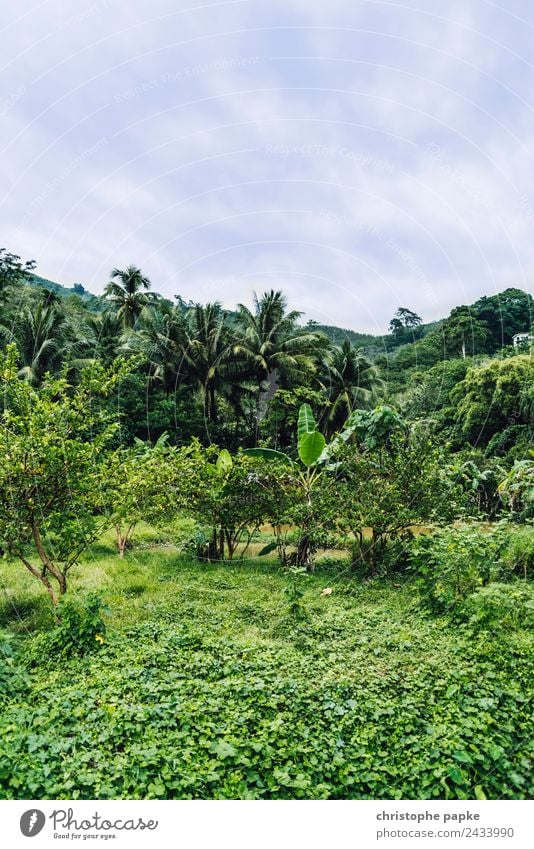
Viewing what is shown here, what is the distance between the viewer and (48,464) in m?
5.47

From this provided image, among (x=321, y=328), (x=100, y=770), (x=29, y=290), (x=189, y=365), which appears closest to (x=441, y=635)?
(x=100, y=770)

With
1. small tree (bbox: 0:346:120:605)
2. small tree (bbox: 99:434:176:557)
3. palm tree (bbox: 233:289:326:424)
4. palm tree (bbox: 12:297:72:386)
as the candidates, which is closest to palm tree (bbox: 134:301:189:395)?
palm tree (bbox: 233:289:326:424)

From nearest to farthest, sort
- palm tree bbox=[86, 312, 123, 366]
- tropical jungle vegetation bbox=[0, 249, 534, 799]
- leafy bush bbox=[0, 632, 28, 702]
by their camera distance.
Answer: tropical jungle vegetation bbox=[0, 249, 534, 799]
leafy bush bbox=[0, 632, 28, 702]
palm tree bbox=[86, 312, 123, 366]

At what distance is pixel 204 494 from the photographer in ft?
31.4


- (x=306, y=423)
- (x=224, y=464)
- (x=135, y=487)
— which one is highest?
(x=306, y=423)

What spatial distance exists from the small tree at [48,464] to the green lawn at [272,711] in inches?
37.6

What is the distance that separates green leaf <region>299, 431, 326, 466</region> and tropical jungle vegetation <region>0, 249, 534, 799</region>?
0.04 m

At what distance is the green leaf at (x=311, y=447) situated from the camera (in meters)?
9.00

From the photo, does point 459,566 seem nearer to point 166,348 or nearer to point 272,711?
point 272,711

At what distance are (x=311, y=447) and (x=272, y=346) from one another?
9.98m

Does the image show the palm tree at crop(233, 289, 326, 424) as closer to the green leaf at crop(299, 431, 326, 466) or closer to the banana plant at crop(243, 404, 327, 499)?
the banana plant at crop(243, 404, 327, 499)

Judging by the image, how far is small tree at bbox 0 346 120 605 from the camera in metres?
5.36

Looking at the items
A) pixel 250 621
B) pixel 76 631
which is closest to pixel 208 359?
pixel 250 621

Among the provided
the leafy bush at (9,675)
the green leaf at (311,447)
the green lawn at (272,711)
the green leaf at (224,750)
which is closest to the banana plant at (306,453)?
the green leaf at (311,447)
